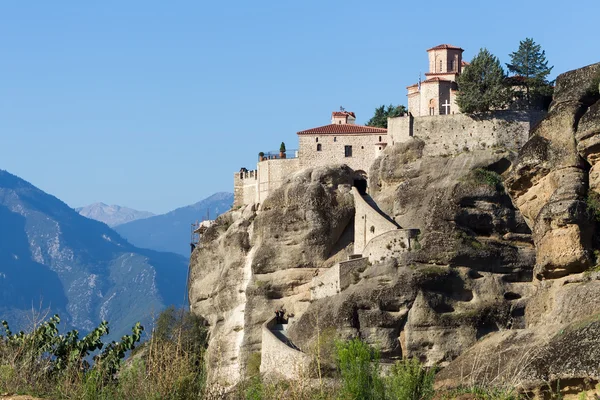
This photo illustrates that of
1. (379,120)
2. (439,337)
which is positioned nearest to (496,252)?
(439,337)

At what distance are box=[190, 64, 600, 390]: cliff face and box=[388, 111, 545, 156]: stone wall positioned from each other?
75cm

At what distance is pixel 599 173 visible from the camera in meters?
37.9

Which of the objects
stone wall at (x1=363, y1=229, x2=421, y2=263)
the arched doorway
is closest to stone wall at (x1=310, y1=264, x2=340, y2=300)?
stone wall at (x1=363, y1=229, x2=421, y2=263)

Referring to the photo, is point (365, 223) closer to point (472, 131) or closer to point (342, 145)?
point (472, 131)

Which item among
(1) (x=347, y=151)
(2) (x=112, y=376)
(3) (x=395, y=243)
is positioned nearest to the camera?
(2) (x=112, y=376)

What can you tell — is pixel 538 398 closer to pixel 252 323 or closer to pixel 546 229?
pixel 546 229

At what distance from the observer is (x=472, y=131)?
77.5m

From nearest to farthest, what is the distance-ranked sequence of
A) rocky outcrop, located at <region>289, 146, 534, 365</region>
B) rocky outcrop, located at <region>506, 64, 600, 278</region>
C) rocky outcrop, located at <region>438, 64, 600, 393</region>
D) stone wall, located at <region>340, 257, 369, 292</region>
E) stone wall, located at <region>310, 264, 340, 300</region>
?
rocky outcrop, located at <region>438, 64, 600, 393</region>
rocky outcrop, located at <region>506, 64, 600, 278</region>
rocky outcrop, located at <region>289, 146, 534, 365</region>
stone wall, located at <region>340, 257, 369, 292</region>
stone wall, located at <region>310, 264, 340, 300</region>

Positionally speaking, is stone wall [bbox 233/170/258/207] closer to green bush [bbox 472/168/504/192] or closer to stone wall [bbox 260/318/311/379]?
stone wall [bbox 260/318/311/379]

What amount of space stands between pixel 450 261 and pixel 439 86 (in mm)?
17059

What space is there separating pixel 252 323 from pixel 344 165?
438 inches

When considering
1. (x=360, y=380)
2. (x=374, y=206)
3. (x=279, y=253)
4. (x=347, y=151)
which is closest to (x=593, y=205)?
(x=360, y=380)

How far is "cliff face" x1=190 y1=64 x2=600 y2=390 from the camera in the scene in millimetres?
37781

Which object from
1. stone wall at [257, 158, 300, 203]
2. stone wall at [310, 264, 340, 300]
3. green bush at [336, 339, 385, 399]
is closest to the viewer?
green bush at [336, 339, 385, 399]
